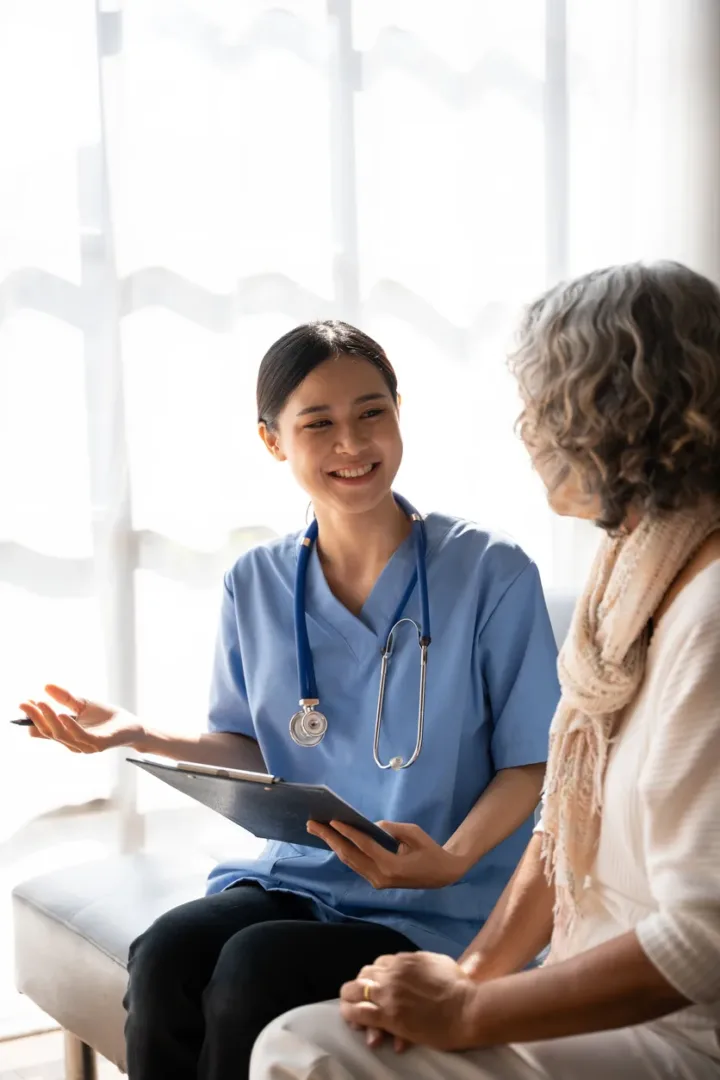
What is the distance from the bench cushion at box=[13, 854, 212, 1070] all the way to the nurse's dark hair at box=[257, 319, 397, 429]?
0.67 metres

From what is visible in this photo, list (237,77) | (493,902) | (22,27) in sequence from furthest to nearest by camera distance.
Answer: (237,77) → (22,27) → (493,902)

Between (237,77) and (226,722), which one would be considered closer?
(226,722)

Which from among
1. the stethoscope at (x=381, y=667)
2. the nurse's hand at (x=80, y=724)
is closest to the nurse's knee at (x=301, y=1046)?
the stethoscope at (x=381, y=667)

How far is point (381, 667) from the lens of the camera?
1.59 metres

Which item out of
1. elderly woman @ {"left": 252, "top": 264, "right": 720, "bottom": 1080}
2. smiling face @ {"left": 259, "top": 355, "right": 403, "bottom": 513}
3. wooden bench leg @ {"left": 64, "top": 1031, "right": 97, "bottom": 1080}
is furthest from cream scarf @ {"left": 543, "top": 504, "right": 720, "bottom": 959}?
wooden bench leg @ {"left": 64, "top": 1031, "right": 97, "bottom": 1080}

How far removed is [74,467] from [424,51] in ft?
3.46

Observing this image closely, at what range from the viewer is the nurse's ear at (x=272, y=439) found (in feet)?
5.69

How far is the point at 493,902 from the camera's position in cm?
154

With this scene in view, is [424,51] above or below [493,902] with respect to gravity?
above

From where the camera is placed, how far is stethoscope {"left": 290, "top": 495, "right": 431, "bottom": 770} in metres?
1.56

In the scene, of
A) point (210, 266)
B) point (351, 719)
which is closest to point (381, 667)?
point (351, 719)

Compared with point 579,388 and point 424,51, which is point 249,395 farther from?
point 579,388

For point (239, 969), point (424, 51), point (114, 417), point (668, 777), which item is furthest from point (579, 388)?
point (424, 51)

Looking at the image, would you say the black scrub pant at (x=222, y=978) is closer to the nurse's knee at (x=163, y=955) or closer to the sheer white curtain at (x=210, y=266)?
the nurse's knee at (x=163, y=955)
